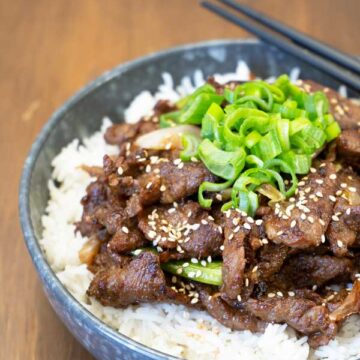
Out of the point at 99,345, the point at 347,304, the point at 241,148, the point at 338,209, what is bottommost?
the point at 99,345

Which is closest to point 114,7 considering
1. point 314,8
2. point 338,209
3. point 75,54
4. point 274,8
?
point 75,54

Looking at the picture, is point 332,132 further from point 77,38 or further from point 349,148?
point 77,38

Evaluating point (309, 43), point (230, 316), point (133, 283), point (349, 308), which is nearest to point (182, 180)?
point (133, 283)

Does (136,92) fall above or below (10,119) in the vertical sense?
above

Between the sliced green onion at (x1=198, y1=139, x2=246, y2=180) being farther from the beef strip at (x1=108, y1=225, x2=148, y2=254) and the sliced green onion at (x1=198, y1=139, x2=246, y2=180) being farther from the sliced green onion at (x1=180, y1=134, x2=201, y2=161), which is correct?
the beef strip at (x1=108, y1=225, x2=148, y2=254)

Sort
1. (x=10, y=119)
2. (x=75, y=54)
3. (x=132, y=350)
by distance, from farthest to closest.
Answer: (x=75, y=54)
(x=10, y=119)
(x=132, y=350)

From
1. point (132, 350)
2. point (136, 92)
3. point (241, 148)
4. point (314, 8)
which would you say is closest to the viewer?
point (132, 350)

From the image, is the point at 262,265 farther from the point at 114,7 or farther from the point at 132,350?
the point at 114,7
